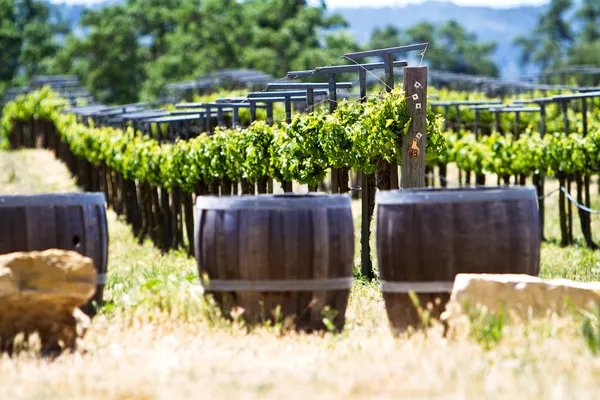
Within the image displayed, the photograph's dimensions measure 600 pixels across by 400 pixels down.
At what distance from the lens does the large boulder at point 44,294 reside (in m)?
7.12

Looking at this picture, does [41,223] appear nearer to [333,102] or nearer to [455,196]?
[455,196]

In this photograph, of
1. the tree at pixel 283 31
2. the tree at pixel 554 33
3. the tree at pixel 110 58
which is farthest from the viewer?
the tree at pixel 554 33

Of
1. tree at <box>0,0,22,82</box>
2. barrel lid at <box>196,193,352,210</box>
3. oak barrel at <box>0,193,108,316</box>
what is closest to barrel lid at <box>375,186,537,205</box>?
barrel lid at <box>196,193,352,210</box>

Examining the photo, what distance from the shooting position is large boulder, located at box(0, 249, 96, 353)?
23.4ft

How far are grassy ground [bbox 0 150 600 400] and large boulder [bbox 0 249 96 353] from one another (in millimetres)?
228

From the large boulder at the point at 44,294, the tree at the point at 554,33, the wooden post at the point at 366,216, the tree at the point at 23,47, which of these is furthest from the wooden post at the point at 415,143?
the tree at the point at 554,33

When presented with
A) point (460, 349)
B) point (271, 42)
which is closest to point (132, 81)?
point (271, 42)

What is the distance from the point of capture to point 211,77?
53.7m

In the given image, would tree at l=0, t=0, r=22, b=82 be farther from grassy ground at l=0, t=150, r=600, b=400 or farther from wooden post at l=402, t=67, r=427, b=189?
grassy ground at l=0, t=150, r=600, b=400

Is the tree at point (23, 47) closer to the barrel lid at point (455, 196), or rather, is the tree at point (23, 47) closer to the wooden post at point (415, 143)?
the wooden post at point (415, 143)

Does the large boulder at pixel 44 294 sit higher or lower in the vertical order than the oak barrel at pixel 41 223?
lower

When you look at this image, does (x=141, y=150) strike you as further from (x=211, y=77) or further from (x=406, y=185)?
(x=211, y=77)

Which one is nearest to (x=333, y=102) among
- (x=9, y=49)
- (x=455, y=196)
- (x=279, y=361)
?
(x=455, y=196)

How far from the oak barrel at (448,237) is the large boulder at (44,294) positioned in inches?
77.7
